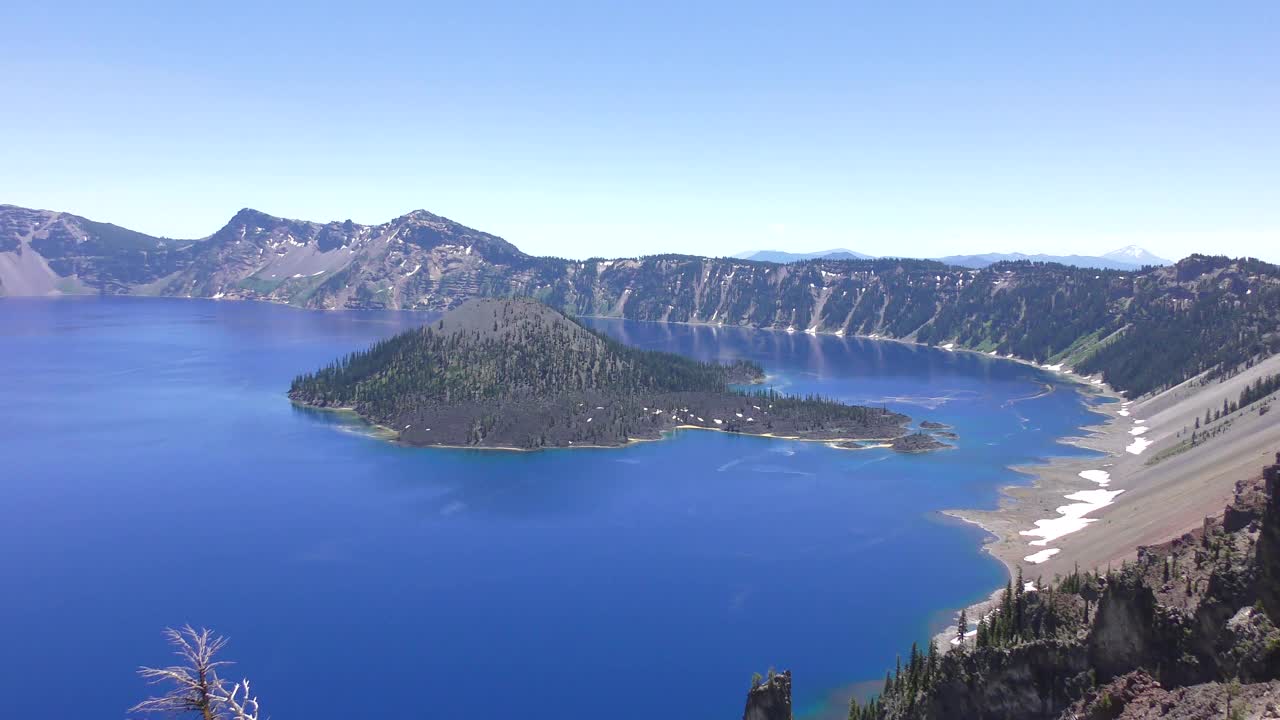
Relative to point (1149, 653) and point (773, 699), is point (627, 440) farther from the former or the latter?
point (1149, 653)

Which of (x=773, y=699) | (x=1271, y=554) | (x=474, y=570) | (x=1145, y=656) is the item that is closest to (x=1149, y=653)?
(x=1145, y=656)

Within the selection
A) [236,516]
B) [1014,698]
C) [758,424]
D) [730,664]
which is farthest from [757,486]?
[1014,698]

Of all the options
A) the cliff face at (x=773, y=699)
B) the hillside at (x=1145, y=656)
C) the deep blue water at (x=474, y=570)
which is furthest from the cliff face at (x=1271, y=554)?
the deep blue water at (x=474, y=570)

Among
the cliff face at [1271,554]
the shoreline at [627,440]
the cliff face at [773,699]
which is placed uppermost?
the cliff face at [1271,554]

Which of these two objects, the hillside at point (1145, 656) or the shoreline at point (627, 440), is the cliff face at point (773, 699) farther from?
the shoreline at point (627, 440)

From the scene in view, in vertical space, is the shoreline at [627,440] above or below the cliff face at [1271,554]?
below

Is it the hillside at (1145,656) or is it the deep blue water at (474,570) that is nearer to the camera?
the hillside at (1145,656)

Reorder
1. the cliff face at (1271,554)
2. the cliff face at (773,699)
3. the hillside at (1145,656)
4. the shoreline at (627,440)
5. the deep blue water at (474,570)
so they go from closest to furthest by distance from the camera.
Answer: the hillside at (1145,656) → the cliff face at (1271,554) → the cliff face at (773,699) → the deep blue water at (474,570) → the shoreline at (627,440)

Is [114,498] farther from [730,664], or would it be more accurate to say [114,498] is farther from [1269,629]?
[1269,629]
